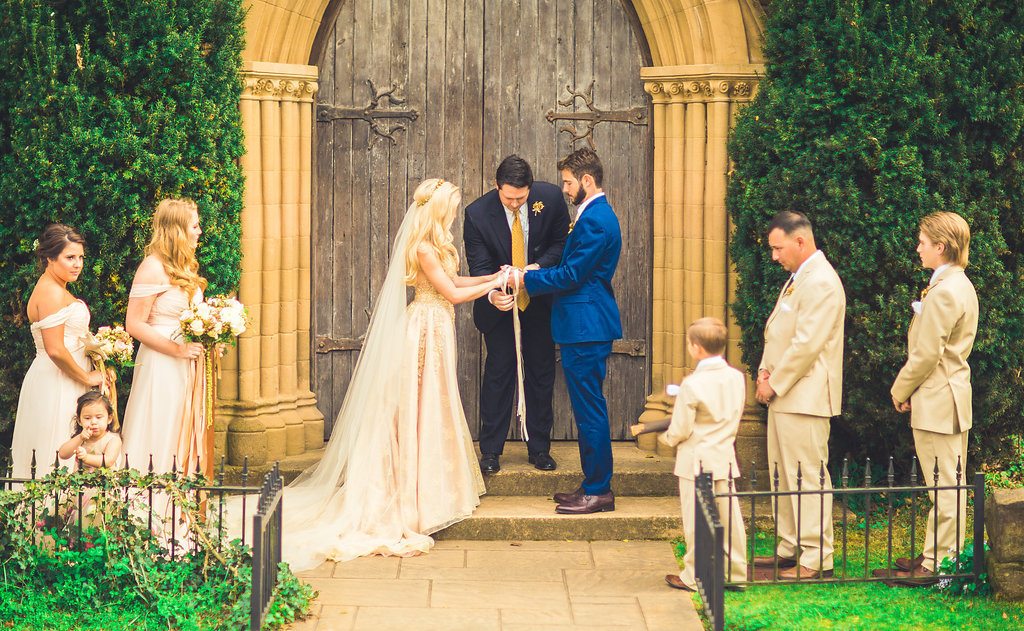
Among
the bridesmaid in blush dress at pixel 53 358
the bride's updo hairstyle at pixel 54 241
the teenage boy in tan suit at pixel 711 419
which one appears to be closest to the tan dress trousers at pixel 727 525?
the teenage boy in tan suit at pixel 711 419

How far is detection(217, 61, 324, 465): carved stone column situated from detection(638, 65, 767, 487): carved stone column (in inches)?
92.7

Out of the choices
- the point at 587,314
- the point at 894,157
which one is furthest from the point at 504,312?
the point at 894,157

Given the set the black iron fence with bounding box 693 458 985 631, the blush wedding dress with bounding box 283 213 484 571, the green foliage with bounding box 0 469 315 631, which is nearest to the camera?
the black iron fence with bounding box 693 458 985 631

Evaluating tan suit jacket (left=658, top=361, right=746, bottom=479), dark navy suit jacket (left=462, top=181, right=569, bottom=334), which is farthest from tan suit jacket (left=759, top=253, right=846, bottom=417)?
dark navy suit jacket (left=462, top=181, right=569, bottom=334)

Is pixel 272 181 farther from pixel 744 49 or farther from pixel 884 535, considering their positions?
pixel 884 535

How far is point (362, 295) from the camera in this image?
Result: 796 centimetres

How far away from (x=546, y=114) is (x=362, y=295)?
1.79 metres

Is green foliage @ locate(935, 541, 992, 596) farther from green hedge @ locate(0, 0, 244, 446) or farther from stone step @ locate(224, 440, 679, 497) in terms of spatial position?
green hedge @ locate(0, 0, 244, 446)

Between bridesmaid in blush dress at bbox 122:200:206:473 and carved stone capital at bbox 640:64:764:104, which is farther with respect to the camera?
carved stone capital at bbox 640:64:764:104

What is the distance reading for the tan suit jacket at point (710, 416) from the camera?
18.4ft

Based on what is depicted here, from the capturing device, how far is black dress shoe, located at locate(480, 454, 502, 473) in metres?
7.24

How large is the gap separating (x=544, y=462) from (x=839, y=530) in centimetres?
186

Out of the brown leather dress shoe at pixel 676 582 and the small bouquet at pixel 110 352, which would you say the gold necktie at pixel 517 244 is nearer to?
the brown leather dress shoe at pixel 676 582

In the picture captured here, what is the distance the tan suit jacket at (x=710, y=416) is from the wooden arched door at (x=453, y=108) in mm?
2428
